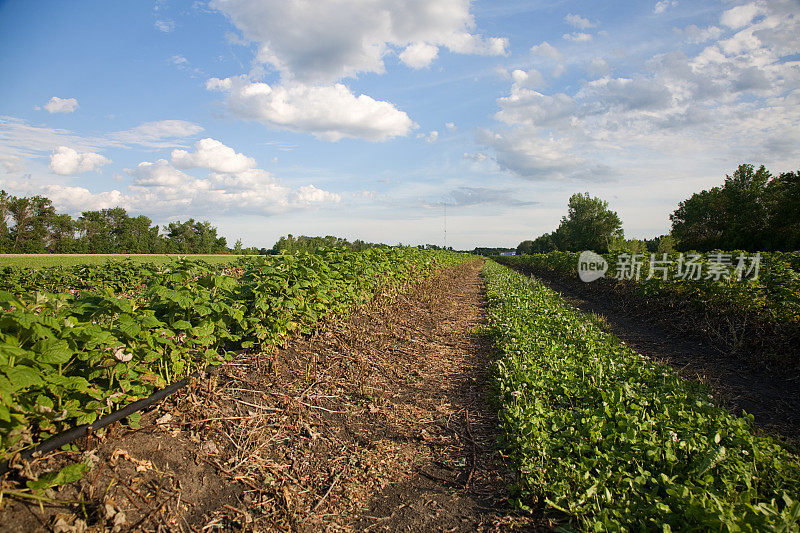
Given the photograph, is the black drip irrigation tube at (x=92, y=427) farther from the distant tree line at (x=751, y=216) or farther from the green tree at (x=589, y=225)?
the green tree at (x=589, y=225)

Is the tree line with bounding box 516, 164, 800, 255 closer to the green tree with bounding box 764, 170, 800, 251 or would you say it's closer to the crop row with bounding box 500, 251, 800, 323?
the green tree with bounding box 764, 170, 800, 251

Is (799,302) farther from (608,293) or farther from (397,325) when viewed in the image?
(608,293)

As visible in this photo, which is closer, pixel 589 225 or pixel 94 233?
pixel 94 233

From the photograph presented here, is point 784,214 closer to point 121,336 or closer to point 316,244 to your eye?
point 316,244

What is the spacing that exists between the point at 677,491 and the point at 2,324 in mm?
4681

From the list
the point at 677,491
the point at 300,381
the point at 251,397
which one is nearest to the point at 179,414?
the point at 251,397

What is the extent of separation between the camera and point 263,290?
500cm

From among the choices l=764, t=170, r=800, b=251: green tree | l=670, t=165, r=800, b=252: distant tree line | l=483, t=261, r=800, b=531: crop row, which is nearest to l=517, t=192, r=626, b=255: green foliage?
l=670, t=165, r=800, b=252: distant tree line

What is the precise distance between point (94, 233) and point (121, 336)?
72.6m

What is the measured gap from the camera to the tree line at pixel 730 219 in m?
35.0

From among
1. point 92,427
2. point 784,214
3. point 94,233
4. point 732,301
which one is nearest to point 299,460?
point 92,427

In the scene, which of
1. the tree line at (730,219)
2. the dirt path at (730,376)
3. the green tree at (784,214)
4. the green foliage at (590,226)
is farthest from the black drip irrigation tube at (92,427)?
the green foliage at (590,226)

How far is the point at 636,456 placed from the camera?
3139mm

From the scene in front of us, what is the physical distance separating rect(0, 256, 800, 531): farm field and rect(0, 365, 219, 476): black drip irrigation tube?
0.24ft
